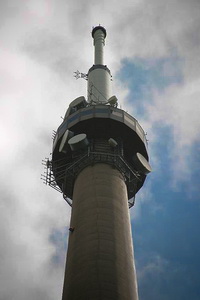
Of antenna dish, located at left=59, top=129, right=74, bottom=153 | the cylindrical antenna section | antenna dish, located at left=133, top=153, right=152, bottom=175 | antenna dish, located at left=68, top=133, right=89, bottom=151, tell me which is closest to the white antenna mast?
the cylindrical antenna section

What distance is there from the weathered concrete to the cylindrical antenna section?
20.8m

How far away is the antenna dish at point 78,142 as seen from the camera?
33531 millimetres

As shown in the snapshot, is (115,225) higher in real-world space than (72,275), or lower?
higher

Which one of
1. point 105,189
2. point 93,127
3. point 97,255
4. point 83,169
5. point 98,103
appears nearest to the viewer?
point 97,255

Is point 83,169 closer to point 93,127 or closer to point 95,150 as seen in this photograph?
point 95,150

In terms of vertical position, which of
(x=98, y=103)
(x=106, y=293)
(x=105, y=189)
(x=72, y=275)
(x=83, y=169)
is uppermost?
(x=98, y=103)

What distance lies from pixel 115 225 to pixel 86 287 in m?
5.48

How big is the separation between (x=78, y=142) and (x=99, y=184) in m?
5.01

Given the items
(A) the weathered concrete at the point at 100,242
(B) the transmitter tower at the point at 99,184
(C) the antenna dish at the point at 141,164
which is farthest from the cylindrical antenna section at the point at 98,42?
(A) the weathered concrete at the point at 100,242

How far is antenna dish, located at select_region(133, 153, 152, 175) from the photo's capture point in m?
35.2

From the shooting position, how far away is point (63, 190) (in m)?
36.0

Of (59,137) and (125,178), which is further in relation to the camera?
(59,137)

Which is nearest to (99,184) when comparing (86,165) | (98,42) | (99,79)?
(86,165)

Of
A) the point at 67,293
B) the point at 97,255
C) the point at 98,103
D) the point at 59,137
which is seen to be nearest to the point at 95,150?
the point at 59,137
